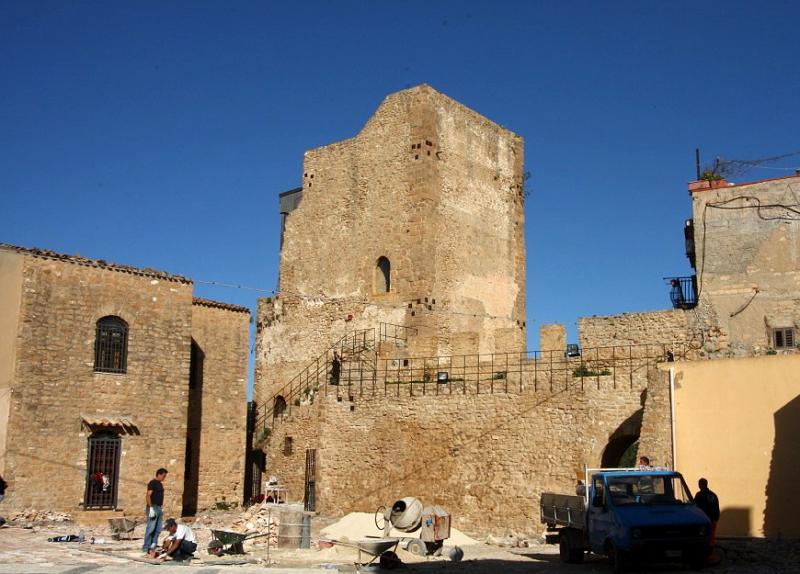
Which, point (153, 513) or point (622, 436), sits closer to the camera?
point (153, 513)

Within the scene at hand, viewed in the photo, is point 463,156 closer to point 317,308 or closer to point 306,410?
point 317,308

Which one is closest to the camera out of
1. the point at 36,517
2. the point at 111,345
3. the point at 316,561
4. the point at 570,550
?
the point at 570,550

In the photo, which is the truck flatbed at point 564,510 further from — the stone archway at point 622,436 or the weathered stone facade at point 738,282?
the weathered stone facade at point 738,282

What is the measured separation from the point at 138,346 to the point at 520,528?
11128 mm

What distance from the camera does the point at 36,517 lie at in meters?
21.8

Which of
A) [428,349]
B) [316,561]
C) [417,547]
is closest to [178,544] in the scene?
[316,561]

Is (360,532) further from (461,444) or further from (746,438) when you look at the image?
(746,438)

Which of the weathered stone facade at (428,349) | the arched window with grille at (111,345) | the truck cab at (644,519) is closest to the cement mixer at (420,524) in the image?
the truck cab at (644,519)

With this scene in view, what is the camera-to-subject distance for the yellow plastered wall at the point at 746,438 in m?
17.4

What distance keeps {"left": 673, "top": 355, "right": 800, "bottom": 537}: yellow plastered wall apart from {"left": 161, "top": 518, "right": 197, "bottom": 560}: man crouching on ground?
9.88 metres

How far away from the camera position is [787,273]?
907 inches

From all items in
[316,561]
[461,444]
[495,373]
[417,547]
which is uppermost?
[495,373]

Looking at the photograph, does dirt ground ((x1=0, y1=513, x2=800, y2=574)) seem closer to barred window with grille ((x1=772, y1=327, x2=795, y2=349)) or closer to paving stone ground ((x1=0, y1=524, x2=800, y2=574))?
paving stone ground ((x1=0, y1=524, x2=800, y2=574))

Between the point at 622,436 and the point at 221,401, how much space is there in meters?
12.2
